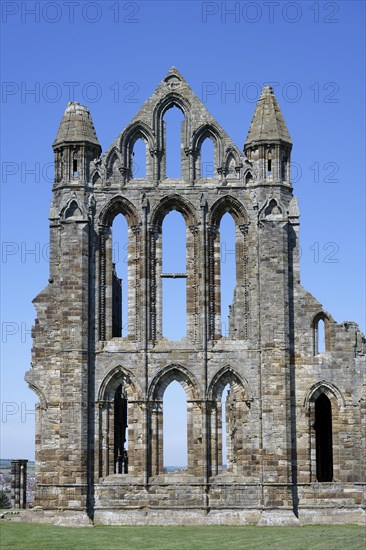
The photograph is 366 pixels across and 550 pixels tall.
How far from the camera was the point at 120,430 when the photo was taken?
4891cm

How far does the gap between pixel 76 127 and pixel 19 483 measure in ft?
50.1

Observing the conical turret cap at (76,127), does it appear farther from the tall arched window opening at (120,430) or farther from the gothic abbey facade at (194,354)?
the tall arched window opening at (120,430)

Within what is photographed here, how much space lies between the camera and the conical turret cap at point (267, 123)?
4397cm

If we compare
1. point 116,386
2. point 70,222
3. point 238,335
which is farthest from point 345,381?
point 70,222

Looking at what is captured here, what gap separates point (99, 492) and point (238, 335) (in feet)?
23.5

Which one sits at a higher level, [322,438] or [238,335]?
[238,335]

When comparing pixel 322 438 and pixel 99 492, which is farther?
pixel 322 438

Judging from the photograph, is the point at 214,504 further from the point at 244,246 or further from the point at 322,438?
the point at 244,246

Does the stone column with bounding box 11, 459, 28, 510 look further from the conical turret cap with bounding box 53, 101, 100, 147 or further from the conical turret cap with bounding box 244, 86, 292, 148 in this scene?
the conical turret cap with bounding box 244, 86, 292, 148

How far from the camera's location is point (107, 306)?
43.3m

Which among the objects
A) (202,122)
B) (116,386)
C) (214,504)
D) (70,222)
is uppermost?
(202,122)

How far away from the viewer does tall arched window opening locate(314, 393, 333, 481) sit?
4603cm

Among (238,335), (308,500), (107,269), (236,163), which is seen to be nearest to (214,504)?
(308,500)

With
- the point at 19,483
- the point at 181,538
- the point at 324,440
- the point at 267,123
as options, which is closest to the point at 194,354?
the point at 324,440
